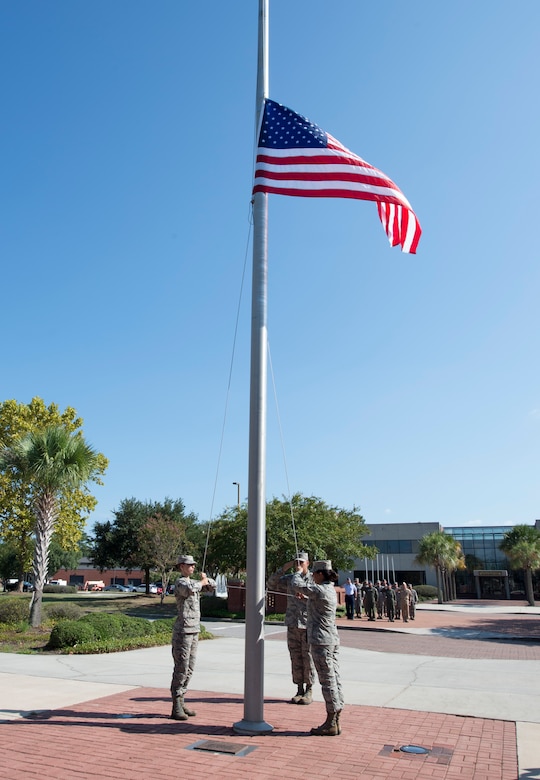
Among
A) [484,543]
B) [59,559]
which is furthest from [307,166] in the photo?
[59,559]

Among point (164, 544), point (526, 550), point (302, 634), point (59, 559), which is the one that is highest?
point (526, 550)

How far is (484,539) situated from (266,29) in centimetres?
5947

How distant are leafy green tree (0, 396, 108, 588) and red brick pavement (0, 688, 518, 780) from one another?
20531 mm

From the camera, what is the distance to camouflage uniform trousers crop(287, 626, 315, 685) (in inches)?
321

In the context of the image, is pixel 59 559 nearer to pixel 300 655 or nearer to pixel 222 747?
pixel 300 655

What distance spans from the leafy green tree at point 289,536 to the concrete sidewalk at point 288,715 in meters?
14.5

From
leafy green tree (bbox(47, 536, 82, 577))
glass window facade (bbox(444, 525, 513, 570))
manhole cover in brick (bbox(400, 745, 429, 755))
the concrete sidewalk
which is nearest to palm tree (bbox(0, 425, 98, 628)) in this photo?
the concrete sidewalk

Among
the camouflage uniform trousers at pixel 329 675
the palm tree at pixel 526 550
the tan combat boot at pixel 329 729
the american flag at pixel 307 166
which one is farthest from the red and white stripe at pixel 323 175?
the palm tree at pixel 526 550

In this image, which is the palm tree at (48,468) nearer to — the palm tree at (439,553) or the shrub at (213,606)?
the shrub at (213,606)

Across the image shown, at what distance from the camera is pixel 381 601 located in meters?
28.0

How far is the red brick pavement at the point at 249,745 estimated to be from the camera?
5.34m

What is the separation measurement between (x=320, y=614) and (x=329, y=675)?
62cm

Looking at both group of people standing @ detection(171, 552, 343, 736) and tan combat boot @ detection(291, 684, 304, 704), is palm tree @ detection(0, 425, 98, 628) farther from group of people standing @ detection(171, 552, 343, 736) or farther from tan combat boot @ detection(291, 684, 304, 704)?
tan combat boot @ detection(291, 684, 304, 704)

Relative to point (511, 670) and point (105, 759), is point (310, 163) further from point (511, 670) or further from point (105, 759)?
point (511, 670)
